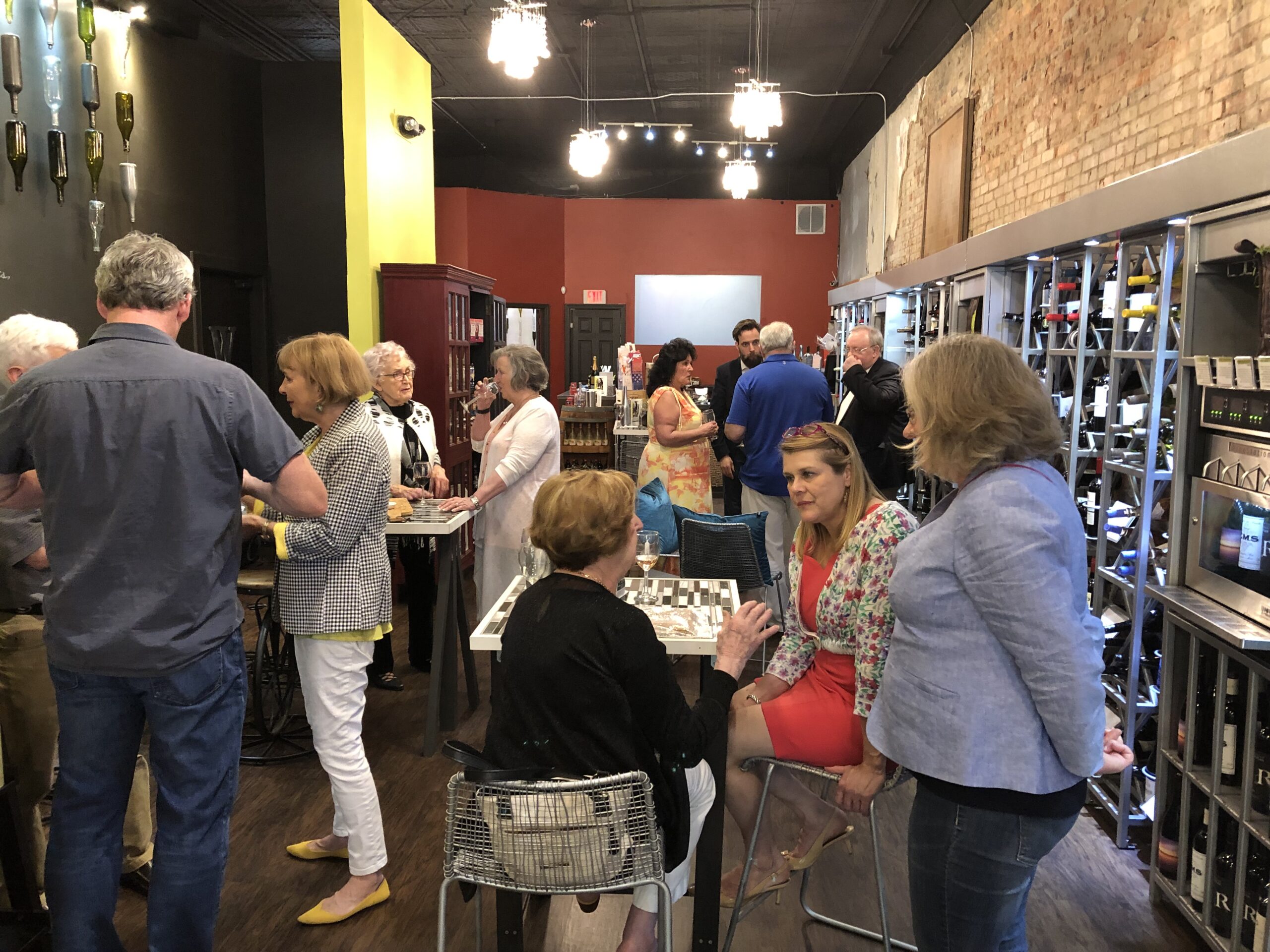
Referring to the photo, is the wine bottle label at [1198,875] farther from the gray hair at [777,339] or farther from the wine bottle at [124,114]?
the wine bottle at [124,114]

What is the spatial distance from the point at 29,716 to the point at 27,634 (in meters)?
0.25

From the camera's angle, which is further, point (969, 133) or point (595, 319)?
point (595, 319)

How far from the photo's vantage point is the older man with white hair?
8.46 feet

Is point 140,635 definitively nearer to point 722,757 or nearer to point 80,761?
point 80,761

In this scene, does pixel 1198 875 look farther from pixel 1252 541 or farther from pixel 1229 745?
pixel 1252 541

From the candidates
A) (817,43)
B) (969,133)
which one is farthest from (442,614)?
(817,43)

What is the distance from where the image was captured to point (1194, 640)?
2799 mm

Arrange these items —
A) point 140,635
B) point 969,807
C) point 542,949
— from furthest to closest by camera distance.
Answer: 1. point 542,949
2. point 140,635
3. point 969,807

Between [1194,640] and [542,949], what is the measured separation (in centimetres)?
207

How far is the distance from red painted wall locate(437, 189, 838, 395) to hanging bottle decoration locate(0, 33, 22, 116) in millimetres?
9308

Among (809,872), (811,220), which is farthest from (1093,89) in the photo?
(811,220)

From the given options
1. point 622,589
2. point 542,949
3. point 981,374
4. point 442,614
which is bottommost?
point 542,949

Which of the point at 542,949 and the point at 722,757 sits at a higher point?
the point at 722,757

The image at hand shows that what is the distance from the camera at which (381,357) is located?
14.5 ft
